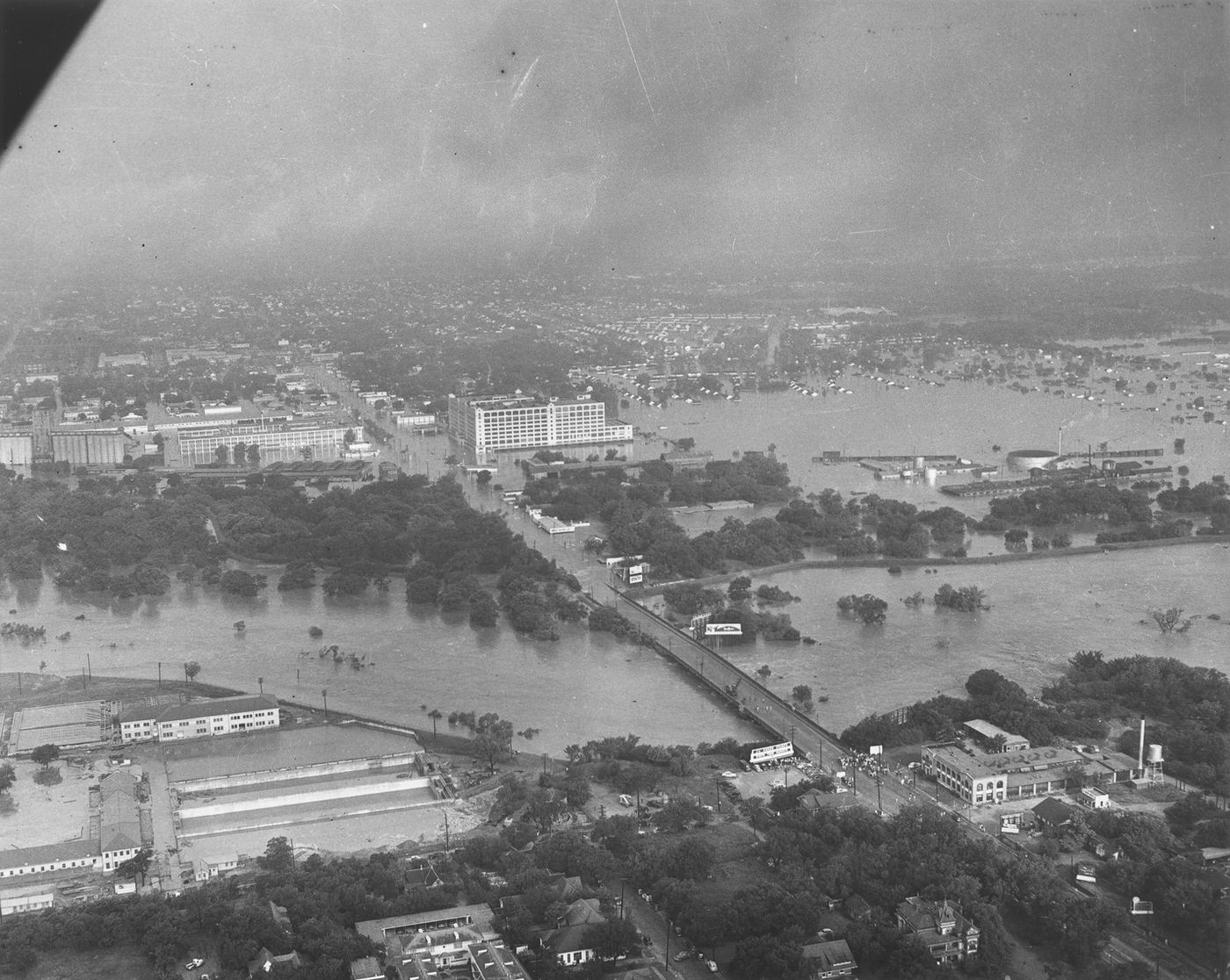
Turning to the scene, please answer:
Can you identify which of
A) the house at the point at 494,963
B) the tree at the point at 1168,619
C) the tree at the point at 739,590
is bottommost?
the house at the point at 494,963

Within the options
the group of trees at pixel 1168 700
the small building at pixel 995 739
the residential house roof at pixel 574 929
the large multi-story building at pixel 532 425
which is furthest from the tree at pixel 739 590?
the large multi-story building at pixel 532 425

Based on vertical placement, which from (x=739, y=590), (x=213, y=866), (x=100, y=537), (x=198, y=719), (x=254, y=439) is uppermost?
(x=254, y=439)

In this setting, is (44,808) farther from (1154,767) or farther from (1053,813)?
(1154,767)

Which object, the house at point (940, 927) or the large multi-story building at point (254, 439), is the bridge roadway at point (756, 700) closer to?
the house at point (940, 927)

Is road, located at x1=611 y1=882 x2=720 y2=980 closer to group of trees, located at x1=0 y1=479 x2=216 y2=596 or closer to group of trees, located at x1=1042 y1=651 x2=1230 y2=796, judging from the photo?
group of trees, located at x1=1042 y1=651 x2=1230 y2=796

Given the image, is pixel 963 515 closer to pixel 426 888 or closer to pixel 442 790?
pixel 442 790

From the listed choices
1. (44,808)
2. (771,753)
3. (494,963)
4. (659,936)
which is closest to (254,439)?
(44,808)

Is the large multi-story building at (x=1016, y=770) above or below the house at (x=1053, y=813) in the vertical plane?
above

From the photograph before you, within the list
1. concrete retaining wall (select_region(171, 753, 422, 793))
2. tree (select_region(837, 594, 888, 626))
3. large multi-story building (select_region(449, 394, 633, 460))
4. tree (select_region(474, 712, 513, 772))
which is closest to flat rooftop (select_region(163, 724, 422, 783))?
concrete retaining wall (select_region(171, 753, 422, 793))

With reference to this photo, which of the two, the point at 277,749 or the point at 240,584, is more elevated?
the point at 240,584
